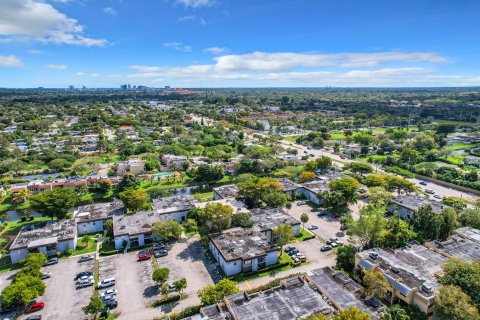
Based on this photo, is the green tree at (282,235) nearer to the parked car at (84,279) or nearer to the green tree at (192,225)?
the green tree at (192,225)

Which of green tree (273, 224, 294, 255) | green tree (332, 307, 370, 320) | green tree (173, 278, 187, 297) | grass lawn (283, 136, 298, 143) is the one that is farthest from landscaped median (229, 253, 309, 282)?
grass lawn (283, 136, 298, 143)

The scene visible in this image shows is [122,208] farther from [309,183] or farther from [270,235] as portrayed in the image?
[309,183]

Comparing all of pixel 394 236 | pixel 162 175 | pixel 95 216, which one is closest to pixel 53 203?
pixel 95 216

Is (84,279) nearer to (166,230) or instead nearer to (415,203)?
(166,230)

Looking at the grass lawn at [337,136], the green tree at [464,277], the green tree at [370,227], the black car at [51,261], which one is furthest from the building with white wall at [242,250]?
the grass lawn at [337,136]

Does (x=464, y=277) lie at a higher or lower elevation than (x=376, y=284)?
higher

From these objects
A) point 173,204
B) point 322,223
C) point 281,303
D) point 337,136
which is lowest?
point 337,136

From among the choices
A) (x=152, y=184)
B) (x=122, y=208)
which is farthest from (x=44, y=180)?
(x=122, y=208)
